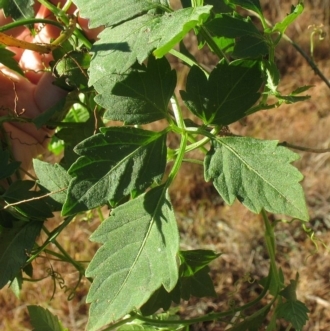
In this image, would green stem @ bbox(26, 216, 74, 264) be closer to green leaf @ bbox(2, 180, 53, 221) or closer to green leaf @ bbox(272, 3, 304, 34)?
green leaf @ bbox(2, 180, 53, 221)

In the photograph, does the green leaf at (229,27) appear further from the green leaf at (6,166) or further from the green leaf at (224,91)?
the green leaf at (6,166)

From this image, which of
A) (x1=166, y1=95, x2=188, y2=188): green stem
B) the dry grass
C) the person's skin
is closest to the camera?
(x1=166, y1=95, x2=188, y2=188): green stem

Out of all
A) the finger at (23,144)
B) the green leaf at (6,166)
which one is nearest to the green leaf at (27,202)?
the green leaf at (6,166)

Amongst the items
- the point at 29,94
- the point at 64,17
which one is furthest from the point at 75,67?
the point at 29,94

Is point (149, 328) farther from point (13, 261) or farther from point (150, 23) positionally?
point (150, 23)

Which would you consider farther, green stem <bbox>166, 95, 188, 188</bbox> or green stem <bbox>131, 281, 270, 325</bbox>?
green stem <bbox>131, 281, 270, 325</bbox>

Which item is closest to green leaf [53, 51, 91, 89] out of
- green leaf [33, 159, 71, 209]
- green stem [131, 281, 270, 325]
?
green leaf [33, 159, 71, 209]
